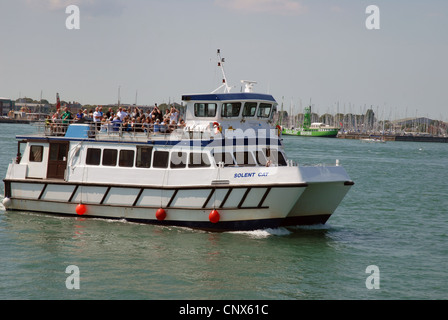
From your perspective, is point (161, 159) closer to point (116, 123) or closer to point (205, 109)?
point (205, 109)

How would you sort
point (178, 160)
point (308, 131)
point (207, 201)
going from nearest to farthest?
point (207, 201) → point (178, 160) → point (308, 131)

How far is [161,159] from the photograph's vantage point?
20.1m

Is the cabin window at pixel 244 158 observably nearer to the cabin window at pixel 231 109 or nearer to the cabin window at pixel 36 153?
the cabin window at pixel 231 109

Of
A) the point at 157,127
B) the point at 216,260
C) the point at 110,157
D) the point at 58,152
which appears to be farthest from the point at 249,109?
the point at 58,152

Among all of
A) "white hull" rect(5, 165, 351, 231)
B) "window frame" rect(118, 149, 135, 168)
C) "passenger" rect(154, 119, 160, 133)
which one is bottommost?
"white hull" rect(5, 165, 351, 231)

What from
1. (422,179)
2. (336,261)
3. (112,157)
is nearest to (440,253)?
(336,261)

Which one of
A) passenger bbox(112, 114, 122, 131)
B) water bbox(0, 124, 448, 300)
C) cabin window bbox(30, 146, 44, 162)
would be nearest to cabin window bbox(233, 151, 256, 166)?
water bbox(0, 124, 448, 300)

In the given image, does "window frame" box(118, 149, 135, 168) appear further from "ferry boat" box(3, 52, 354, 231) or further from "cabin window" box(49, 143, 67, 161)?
"cabin window" box(49, 143, 67, 161)

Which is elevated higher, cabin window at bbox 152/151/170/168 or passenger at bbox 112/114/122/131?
passenger at bbox 112/114/122/131

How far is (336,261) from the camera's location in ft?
56.6

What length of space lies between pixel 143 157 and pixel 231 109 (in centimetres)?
345

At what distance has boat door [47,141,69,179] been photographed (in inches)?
849

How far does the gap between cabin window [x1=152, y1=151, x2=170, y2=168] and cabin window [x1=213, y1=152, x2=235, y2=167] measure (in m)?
1.72
